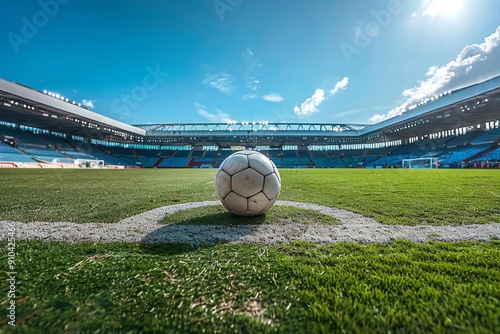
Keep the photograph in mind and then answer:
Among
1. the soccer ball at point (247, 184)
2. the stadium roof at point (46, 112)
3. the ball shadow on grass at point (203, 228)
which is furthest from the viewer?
the stadium roof at point (46, 112)

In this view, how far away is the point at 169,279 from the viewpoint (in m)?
1.46

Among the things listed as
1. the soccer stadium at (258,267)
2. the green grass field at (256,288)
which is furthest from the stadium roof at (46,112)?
the green grass field at (256,288)

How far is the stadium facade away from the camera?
97.6ft

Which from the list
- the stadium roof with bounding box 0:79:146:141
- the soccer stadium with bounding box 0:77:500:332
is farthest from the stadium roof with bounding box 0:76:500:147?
the soccer stadium with bounding box 0:77:500:332

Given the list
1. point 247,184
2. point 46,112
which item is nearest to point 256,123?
point 46,112

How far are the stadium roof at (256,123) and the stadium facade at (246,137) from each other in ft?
0.36

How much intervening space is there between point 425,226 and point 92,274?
11.3 ft

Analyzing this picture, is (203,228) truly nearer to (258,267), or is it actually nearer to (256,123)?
(258,267)

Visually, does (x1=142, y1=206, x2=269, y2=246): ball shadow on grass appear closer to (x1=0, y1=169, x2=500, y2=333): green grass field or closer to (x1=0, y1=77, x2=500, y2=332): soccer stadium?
(x1=0, y1=77, x2=500, y2=332): soccer stadium

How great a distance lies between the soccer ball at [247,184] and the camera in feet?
9.93

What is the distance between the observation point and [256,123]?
5566 cm

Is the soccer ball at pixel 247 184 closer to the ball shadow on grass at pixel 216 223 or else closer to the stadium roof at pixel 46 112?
the ball shadow on grass at pixel 216 223

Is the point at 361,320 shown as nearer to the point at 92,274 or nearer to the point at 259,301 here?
the point at 259,301

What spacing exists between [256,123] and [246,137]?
4.28 m
